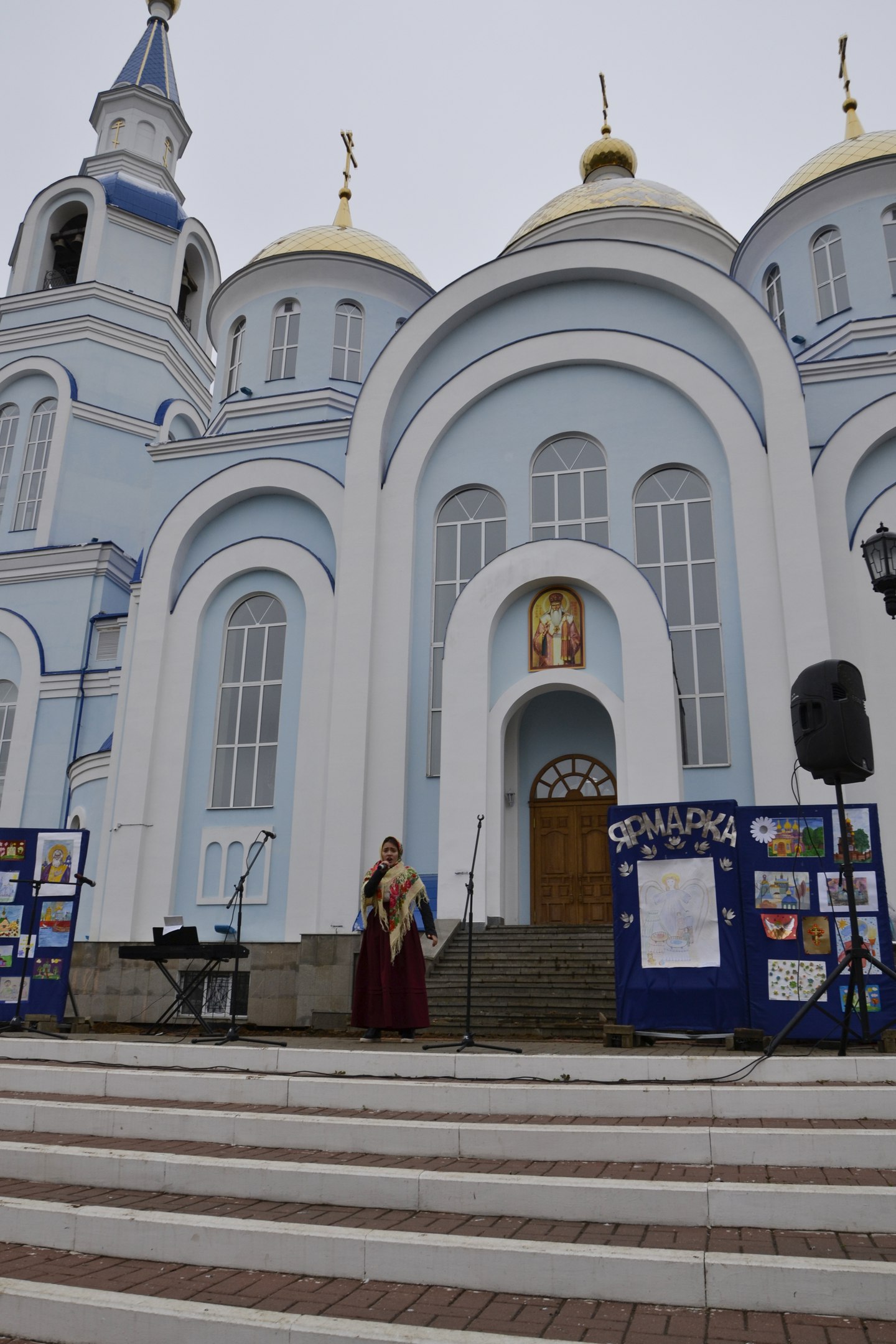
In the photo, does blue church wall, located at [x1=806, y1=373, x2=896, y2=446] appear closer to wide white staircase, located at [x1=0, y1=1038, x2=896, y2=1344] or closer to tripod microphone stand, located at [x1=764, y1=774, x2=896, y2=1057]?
tripod microphone stand, located at [x1=764, y1=774, x2=896, y2=1057]

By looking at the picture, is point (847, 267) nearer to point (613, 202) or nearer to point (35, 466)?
point (613, 202)

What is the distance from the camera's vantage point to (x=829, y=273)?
18375 mm

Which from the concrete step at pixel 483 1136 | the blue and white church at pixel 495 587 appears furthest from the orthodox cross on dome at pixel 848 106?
the concrete step at pixel 483 1136

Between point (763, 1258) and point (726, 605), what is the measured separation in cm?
1126

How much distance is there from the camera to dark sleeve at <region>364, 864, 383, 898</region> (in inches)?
329

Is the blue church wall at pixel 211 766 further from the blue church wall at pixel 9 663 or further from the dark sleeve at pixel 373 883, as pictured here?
the dark sleeve at pixel 373 883

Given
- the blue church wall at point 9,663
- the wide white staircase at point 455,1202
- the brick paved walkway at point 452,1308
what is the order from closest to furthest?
1. the brick paved walkway at point 452,1308
2. the wide white staircase at point 455,1202
3. the blue church wall at point 9,663

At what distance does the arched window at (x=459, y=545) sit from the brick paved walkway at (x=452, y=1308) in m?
11.3

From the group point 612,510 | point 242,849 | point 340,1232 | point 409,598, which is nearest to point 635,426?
point 612,510

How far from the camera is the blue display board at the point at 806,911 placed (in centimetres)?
783

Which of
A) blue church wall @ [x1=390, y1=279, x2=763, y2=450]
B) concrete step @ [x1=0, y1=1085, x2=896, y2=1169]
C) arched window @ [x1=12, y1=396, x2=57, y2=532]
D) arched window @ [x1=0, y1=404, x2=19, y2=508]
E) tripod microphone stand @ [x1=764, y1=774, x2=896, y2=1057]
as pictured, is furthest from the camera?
arched window @ [x1=0, y1=404, x2=19, y2=508]

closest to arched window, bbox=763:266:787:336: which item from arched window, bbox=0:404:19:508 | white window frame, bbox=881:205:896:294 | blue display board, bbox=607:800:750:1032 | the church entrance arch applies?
white window frame, bbox=881:205:896:294

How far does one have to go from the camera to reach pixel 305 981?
11516mm

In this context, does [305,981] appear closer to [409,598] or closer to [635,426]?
[409,598]
